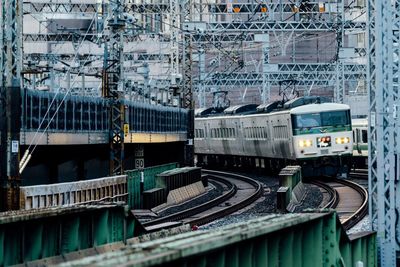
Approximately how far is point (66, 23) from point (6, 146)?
3791 cm

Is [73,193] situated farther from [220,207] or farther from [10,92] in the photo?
[220,207]

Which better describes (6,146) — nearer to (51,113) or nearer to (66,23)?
(51,113)

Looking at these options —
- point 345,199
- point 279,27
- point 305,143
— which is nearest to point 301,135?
point 305,143

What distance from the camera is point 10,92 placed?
20094mm

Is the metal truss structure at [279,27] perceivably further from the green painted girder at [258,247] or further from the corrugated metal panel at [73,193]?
the green painted girder at [258,247]

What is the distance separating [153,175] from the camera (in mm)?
32219

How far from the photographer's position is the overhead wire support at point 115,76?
2725 cm

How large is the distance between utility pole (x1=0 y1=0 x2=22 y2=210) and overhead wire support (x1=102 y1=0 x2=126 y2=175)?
7.25m

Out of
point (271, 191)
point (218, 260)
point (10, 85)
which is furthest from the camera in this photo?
point (271, 191)

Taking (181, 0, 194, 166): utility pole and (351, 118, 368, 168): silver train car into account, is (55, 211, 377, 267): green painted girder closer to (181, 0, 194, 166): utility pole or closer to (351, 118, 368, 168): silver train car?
(181, 0, 194, 166): utility pole

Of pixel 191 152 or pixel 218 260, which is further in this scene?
pixel 191 152

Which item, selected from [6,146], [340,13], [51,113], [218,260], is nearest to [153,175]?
[51,113]

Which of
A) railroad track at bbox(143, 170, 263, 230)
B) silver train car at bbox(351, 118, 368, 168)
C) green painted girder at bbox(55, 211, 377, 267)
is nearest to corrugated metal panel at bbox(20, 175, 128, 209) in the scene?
railroad track at bbox(143, 170, 263, 230)

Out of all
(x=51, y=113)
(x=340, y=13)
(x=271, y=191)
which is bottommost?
(x=271, y=191)
